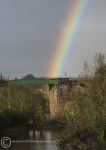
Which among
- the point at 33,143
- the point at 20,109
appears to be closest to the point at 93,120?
the point at 33,143

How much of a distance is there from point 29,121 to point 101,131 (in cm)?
4435

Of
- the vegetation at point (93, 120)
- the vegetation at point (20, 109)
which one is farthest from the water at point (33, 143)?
the vegetation at point (93, 120)

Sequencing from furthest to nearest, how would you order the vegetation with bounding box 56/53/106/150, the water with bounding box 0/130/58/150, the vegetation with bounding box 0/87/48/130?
the vegetation with bounding box 0/87/48/130 < the water with bounding box 0/130/58/150 < the vegetation with bounding box 56/53/106/150

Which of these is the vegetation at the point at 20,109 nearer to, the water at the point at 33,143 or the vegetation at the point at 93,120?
Answer: the water at the point at 33,143

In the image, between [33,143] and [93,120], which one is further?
[33,143]

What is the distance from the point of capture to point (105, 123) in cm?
2255

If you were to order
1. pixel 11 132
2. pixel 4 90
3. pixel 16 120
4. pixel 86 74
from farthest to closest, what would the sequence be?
pixel 4 90, pixel 16 120, pixel 11 132, pixel 86 74

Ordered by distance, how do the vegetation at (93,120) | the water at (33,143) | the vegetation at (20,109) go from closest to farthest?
the vegetation at (93,120), the water at (33,143), the vegetation at (20,109)

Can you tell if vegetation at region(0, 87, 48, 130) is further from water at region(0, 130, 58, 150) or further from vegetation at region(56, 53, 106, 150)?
vegetation at region(56, 53, 106, 150)

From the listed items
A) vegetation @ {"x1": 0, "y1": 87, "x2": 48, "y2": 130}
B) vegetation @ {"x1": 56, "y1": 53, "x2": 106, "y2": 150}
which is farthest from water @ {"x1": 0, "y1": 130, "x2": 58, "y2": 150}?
vegetation @ {"x1": 56, "y1": 53, "x2": 106, "y2": 150}

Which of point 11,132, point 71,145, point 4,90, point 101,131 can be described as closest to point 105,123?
point 101,131

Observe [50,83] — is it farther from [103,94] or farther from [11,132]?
[103,94]

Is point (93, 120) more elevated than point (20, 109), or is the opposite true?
point (20, 109)

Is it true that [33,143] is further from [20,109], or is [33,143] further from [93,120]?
→ [93,120]
